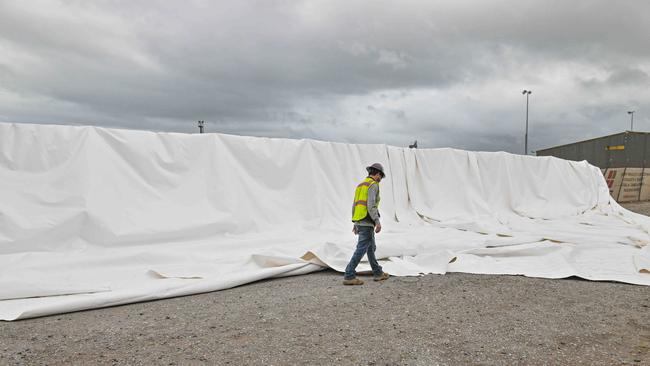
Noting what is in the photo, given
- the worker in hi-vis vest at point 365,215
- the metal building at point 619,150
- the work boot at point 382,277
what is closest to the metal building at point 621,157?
the metal building at point 619,150

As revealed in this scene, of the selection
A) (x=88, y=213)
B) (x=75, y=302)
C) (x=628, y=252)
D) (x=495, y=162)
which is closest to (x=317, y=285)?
(x=75, y=302)

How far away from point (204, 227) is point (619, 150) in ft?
73.5

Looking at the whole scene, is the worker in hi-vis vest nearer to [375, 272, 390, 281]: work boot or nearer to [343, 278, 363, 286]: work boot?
[343, 278, 363, 286]: work boot

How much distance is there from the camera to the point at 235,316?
125 inches

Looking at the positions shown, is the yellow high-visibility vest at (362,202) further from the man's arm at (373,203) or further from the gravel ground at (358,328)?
the gravel ground at (358,328)

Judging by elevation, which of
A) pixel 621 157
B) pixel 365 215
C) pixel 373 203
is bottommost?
pixel 365 215

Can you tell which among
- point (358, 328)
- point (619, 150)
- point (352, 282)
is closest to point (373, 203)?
point (352, 282)

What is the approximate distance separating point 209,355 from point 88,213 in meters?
3.51

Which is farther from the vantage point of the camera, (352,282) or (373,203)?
(352,282)

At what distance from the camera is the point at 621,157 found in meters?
20.4

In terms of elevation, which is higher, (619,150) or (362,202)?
(619,150)

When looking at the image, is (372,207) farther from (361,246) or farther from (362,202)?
(361,246)

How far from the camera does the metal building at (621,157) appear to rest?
1552 centimetres

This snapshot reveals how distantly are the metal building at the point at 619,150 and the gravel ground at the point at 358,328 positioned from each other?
20251 millimetres
